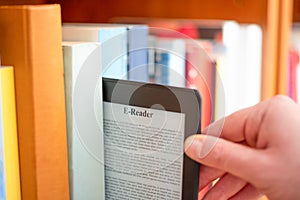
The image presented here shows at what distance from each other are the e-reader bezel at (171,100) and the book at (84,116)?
17 mm

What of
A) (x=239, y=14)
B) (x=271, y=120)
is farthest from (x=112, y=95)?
(x=239, y=14)

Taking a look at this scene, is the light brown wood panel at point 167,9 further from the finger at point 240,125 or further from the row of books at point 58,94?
the finger at point 240,125

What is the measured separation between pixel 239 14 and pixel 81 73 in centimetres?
51

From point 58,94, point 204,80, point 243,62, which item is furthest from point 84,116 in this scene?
point 243,62

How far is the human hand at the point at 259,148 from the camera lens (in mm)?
465

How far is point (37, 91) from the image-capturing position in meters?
0.49

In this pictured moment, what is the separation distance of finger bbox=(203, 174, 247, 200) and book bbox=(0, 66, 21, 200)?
20 cm

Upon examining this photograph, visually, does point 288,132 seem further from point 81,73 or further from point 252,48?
point 252,48

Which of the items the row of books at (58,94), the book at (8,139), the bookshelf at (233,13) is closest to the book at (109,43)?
the row of books at (58,94)

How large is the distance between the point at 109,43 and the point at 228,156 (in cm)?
19

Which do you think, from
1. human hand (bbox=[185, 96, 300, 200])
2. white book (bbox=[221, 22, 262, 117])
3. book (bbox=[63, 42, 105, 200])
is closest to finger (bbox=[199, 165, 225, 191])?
human hand (bbox=[185, 96, 300, 200])

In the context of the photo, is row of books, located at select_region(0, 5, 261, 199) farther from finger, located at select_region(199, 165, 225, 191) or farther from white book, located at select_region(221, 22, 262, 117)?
white book, located at select_region(221, 22, 262, 117)

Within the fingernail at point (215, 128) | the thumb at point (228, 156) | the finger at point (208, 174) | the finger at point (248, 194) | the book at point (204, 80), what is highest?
the book at point (204, 80)

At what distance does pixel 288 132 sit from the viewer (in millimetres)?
467
